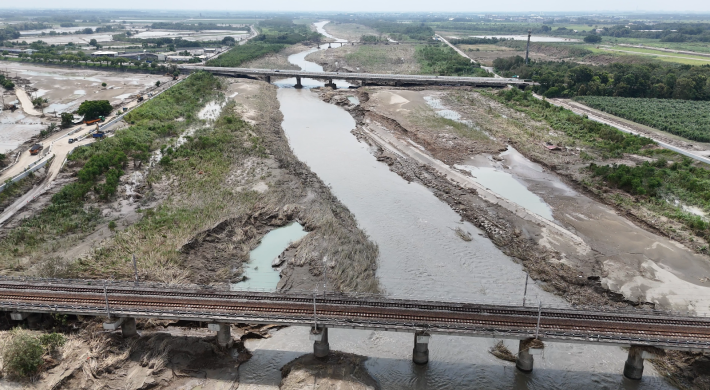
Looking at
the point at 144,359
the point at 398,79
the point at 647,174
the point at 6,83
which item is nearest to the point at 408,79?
the point at 398,79

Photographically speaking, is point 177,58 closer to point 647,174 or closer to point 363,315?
point 647,174

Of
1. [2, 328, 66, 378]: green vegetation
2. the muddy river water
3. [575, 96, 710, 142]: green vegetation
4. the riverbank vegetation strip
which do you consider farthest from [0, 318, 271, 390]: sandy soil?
[575, 96, 710, 142]: green vegetation

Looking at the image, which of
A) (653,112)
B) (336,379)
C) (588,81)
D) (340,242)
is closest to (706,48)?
(588,81)

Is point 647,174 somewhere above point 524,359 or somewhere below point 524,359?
above

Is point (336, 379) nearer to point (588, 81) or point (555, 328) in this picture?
point (555, 328)

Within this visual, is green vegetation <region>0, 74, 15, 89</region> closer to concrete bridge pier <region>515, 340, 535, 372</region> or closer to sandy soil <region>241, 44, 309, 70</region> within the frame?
sandy soil <region>241, 44, 309, 70</region>

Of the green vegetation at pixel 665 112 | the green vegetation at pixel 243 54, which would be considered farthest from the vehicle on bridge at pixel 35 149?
the green vegetation at pixel 665 112
